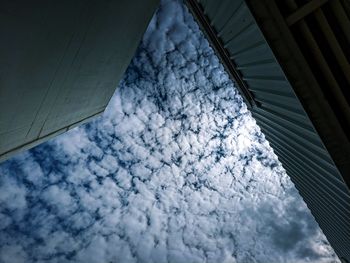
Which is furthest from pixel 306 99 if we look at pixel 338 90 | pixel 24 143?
pixel 24 143

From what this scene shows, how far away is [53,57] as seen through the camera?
349 cm

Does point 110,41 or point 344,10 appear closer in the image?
point 344,10

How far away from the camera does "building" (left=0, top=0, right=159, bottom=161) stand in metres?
2.65

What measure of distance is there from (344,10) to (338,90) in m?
1.23

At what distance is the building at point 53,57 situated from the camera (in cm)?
265

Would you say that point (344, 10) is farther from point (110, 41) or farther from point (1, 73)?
point (1, 73)

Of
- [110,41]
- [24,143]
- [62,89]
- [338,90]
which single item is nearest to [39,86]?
[62,89]

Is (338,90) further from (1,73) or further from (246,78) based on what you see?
(1,73)

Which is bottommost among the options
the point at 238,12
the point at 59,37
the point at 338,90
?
the point at 338,90

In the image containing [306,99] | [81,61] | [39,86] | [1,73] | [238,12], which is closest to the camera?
[1,73]

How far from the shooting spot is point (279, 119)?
6441 millimetres

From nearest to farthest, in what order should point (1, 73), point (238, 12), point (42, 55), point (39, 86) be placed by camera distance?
point (1, 73), point (42, 55), point (39, 86), point (238, 12)

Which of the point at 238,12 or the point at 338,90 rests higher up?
the point at 238,12

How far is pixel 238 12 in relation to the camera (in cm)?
495
